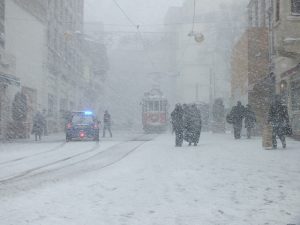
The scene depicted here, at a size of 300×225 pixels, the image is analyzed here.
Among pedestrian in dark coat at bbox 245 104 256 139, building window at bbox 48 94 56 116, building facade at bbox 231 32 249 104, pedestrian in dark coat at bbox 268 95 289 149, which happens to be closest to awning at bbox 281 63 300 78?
pedestrian in dark coat at bbox 245 104 256 139

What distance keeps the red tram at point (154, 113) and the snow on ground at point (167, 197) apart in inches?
1141

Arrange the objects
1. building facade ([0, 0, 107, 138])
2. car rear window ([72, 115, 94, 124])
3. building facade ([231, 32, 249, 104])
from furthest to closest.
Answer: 1. building facade ([231, 32, 249, 104])
2. building facade ([0, 0, 107, 138])
3. car rear window ([72, 115, 94, 124])

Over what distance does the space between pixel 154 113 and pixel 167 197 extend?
3334 cm

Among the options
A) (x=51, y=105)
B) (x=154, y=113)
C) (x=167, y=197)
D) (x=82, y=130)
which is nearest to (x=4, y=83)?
(x=82, y=130)

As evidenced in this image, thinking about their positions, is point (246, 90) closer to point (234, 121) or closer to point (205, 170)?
point (234, 121)

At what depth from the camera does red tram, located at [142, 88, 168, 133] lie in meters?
40.8

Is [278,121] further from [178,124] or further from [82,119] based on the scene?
[82,119]

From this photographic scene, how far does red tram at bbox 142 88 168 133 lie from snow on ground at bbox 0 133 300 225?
29.0 m

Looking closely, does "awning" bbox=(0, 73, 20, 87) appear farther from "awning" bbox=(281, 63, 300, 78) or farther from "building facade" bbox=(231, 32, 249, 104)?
"awning" bbox=(281, 63, 300, 78)

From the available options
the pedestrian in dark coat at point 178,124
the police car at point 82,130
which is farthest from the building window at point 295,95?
the police car at point 82,130

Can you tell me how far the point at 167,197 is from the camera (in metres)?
7.84

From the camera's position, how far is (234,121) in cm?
2423

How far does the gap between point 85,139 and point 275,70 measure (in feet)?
34.0

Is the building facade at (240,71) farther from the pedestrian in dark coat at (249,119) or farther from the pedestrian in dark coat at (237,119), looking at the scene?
the pedestrian in dark coat at (237,119)
